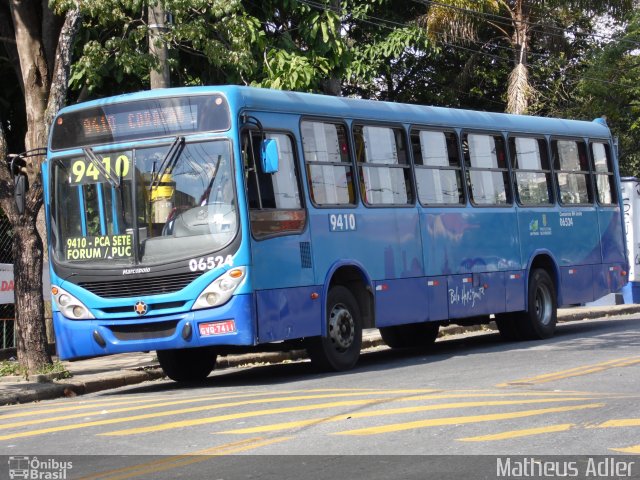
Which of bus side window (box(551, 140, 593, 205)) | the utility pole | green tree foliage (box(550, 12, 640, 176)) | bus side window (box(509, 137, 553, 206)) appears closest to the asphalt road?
the utility pole

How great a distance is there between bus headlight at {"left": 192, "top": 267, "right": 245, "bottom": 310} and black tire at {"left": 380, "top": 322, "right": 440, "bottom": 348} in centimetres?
672

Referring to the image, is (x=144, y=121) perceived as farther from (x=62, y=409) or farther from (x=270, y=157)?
(x=62, y=409)

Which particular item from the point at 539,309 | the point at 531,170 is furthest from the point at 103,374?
the point at 531,170

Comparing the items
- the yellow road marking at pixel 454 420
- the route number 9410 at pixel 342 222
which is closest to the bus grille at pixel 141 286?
the route number 9410 at pixel 342 222

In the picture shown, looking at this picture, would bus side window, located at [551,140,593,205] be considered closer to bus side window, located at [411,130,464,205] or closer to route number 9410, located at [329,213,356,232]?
bus side window, located at [411,130,464,205]

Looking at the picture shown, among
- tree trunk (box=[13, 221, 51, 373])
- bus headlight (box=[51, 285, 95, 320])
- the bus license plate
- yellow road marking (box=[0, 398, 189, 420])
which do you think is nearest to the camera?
yellow road marking (box=[0, 398, 189, 420])

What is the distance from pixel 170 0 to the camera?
1581 cm

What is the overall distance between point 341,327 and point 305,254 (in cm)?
121

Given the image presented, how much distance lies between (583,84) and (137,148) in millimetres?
21987

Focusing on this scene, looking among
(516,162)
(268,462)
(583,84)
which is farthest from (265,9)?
(268,462)

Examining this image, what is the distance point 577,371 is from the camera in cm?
1398

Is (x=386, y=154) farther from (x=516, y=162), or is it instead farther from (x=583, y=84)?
(x=583, y=84)

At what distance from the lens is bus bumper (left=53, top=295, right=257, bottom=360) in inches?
536

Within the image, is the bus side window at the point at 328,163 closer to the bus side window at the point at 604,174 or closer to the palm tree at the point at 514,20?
the bus side window at the point at 604,174
